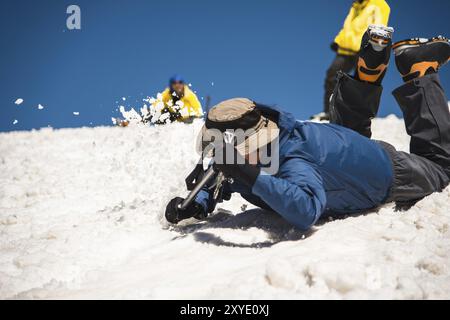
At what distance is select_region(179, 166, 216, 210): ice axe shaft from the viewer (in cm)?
255

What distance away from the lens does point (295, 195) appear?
225 cm

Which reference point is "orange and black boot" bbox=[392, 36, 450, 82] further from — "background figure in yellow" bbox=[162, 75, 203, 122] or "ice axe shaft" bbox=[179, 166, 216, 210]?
"background figure in yellow" bbox=[162, 75, 203, 122]

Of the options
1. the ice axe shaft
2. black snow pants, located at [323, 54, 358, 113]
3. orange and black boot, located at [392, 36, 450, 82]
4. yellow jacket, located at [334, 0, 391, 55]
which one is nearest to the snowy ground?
the ice axe shaft

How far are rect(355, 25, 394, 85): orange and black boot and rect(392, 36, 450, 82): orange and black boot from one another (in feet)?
0.42

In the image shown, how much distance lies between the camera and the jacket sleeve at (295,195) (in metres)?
2.26

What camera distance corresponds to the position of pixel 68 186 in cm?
484

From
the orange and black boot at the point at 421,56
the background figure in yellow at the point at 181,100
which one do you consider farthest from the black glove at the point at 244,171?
the background figure in yellow at the point at 181,100

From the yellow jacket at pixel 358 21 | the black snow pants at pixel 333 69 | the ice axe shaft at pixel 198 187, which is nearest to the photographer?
the ice axe shaft at pixel 198 187

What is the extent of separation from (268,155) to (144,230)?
110cm

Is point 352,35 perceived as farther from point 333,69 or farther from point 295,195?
point 295,195

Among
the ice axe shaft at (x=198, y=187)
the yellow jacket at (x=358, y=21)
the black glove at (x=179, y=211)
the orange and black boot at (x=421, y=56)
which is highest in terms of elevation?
the yellow jacket at (x=358, y=21)

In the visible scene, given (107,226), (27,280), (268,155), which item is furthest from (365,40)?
(27,280)

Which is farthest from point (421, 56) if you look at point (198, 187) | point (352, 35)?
point (352, 35)

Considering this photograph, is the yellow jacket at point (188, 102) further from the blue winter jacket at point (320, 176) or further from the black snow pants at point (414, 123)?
the blue winter jacket at point (320, 176)
